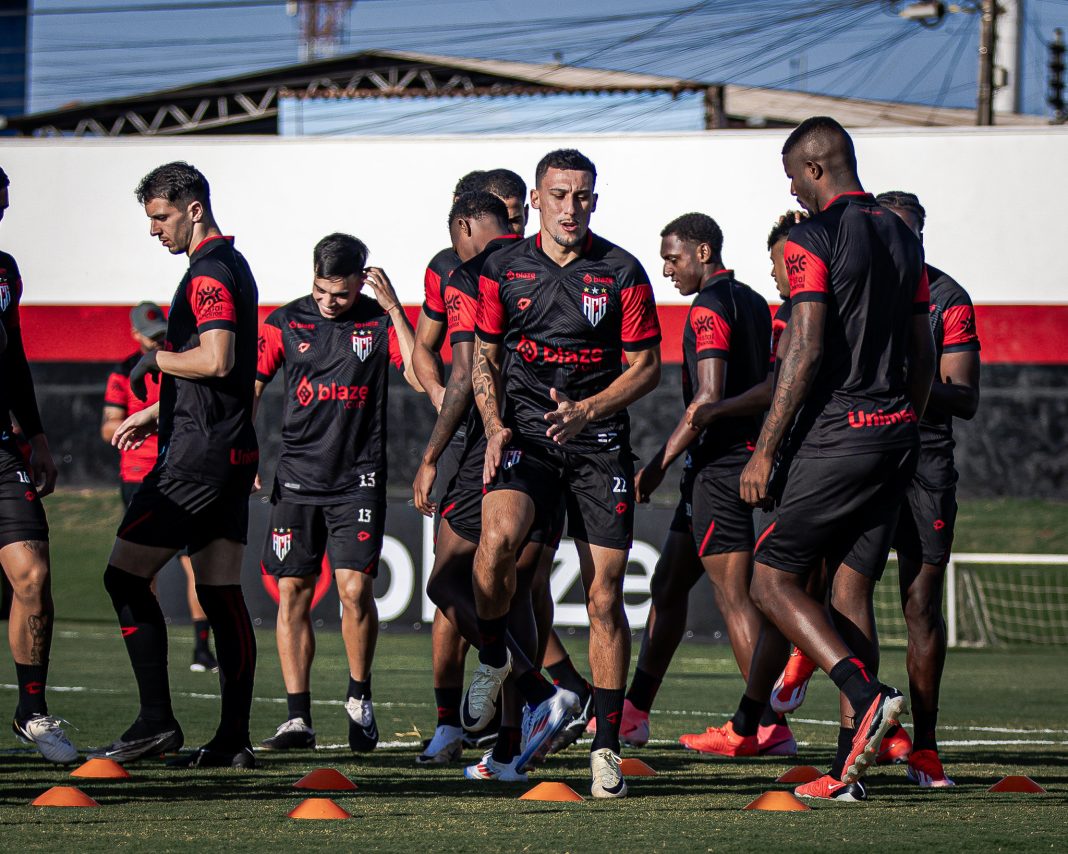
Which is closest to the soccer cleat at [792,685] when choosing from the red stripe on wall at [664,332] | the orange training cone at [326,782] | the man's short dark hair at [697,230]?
the man's short dark hair at [697,230]

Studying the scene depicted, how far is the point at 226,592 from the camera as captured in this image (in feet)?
20.6

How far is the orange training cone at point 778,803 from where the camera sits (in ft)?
15.9

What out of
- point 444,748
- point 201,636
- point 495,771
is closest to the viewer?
point 495,771

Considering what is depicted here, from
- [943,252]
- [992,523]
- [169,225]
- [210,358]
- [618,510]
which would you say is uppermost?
[943,252]

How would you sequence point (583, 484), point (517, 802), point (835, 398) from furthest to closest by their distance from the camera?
point (583, 484) → point (835, 398) → point (517, 802)

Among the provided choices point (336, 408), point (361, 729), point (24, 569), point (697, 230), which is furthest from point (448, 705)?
point (697, 230)

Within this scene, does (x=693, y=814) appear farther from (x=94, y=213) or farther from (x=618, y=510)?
(x=94, y=213)

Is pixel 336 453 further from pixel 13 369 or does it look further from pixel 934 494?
pixel 934 494

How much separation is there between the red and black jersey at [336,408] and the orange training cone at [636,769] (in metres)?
1.96

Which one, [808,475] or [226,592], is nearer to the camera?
[808,475]

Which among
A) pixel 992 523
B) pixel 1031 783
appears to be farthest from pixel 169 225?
pixel 992 523

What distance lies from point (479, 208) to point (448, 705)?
2218 mm

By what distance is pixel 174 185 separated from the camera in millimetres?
6156

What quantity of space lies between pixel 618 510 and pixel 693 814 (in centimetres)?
119
